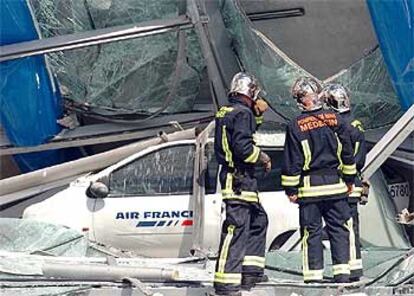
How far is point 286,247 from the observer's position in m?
7.63

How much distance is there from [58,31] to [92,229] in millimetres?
2769

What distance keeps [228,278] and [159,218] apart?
79.6 inches

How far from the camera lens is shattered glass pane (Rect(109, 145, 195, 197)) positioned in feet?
27.0

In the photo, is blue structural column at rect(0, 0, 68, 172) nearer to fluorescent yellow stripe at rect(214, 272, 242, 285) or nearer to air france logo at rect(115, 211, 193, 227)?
air france logo at rect(115, 211, 193, 227)

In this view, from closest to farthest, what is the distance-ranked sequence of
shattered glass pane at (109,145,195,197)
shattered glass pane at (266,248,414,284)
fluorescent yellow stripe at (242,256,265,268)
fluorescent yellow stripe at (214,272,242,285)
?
fluorescent yellow stripe at (214,272,242,285)
fluorescent yellow stripe at (242,256,265,268)
shattered glass pane at (266,248,414,284)
shattered glass pane at (109,145,195,197)

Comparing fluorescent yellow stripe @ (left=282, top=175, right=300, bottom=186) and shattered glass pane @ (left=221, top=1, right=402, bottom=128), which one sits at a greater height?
shattered glass pane @ (left=221, top=1, right=402, bottom=128)

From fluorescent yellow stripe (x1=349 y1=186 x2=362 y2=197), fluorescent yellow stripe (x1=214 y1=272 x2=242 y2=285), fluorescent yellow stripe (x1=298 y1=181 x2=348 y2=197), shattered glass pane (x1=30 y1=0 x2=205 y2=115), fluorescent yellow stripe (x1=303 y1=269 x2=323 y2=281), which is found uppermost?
shattered glass pane (x1=30 y1=0 x2=205 y2=115)

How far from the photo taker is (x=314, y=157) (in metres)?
6.45

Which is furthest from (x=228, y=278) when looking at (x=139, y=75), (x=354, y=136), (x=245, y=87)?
(x=139, y=75)

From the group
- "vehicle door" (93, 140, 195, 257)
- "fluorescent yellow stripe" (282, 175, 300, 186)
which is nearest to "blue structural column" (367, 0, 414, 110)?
"vehicle door" (93, 140, 195, 257)

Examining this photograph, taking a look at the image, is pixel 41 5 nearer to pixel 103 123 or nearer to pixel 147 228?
pixel 103 123

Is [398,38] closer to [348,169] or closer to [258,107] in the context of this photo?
[348,169]

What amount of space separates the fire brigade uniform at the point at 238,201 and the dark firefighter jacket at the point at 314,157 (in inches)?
11.3

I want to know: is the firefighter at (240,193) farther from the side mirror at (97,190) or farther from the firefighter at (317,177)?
the side mirror at (97,190)
